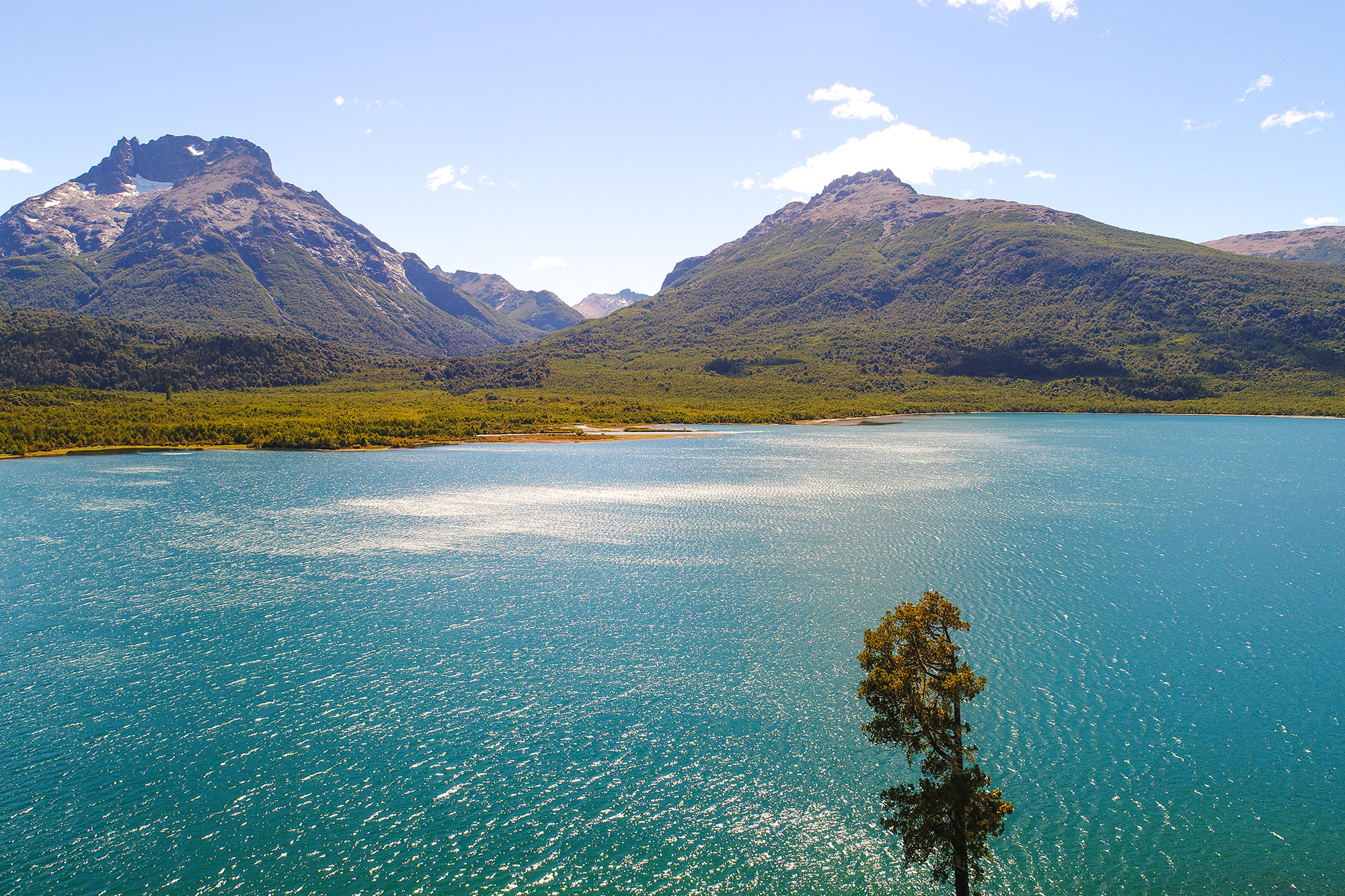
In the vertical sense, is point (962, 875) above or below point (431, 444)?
below

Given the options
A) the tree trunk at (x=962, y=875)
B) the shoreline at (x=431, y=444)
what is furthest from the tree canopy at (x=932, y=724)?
the shoreline at (x=431, y=444)

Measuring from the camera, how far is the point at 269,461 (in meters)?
136

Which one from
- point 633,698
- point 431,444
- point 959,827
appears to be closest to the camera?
point 959,827

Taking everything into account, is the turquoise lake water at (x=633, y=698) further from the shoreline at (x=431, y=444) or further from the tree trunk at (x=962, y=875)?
the shoreline at (x=431, y=444)

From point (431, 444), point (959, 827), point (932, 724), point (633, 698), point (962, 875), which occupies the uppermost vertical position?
point (431, 444)

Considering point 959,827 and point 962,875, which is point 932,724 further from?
point 962,875

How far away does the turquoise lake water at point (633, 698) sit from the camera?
25.8 m

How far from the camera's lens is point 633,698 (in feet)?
125

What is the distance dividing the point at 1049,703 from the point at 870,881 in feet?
59.5

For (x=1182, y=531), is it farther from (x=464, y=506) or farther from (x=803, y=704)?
(x=464, y=506)

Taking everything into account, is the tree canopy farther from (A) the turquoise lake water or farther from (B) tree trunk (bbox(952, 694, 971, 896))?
(A) the turquoise lake water

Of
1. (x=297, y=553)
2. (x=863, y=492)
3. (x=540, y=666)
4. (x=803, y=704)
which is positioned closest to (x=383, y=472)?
(x=297, y=553)

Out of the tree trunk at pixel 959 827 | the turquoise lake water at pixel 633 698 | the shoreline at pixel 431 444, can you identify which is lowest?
the turquoise lake water at pixel 633 698

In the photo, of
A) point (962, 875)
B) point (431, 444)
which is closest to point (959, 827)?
point (962, 875)
